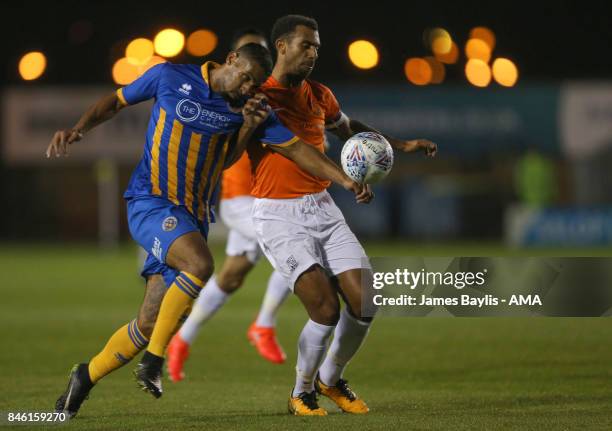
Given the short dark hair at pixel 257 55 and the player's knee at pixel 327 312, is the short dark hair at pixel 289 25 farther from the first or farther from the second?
the player's knee at pixel 327 312

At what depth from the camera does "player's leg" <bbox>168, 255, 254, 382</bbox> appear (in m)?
9.02

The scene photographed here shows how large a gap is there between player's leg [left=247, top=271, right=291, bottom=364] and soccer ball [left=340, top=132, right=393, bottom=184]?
10.5ft

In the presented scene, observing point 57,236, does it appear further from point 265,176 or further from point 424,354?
point 265,176

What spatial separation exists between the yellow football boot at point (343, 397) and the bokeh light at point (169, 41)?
59.4 feet

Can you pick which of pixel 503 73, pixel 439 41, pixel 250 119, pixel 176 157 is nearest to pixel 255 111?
pixel 250 119

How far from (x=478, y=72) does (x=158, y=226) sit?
23.0 metres

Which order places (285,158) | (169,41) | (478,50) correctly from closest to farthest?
(285,158)
(169,41)
(478,50)

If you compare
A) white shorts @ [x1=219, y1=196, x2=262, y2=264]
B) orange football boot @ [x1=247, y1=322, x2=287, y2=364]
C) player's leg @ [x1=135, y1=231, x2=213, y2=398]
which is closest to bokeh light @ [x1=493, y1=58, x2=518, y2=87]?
white shorts @ [x1=219, y1=196, x2=262, y2=264]

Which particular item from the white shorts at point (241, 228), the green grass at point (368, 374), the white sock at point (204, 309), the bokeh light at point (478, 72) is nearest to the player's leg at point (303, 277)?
the green grass at point (368, 374)

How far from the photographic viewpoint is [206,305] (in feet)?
31.3

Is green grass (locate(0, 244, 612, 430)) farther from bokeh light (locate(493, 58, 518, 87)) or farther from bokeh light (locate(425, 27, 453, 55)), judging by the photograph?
bokeh light (locate(425, 27, 453, 55))

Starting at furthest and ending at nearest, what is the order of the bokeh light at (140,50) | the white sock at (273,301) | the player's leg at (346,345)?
the bokeh light at (140,50), the white sock at (273,301), the player's leg at (346,345)

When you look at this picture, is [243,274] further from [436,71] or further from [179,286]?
[436,71]

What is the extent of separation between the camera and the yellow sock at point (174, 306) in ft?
21.0
